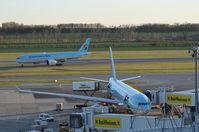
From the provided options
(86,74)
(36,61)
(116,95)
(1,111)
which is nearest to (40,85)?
(86,74)

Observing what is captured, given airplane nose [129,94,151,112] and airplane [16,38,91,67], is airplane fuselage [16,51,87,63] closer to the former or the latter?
airplane [16,38,91,67]

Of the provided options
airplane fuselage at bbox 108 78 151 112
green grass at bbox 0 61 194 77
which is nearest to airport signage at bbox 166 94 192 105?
airplane fuselage at bbox 108 78 151 112

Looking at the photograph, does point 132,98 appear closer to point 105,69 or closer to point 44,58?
point 105,69

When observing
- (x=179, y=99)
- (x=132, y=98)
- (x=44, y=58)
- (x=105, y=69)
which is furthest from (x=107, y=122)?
(x=44, y=58)

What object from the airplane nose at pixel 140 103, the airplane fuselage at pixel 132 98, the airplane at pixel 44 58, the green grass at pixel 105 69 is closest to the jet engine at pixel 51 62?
the airplane at pixel 44 58

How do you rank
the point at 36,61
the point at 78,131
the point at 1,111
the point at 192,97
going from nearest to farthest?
the point at 78,131, the point at 192,97, the point at 1,111, the point at 36,61

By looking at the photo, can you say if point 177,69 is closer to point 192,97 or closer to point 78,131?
point 192,97

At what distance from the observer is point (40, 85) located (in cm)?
8994

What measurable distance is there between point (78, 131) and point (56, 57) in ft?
319

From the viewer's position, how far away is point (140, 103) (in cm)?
5066

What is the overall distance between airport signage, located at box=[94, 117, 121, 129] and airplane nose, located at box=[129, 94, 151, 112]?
1362 centimetres

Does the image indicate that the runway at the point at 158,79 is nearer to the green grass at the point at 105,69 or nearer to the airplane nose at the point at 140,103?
the green grass at the point at 105,69

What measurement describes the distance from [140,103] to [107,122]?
576 inches

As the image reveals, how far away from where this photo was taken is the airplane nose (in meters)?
50.6
